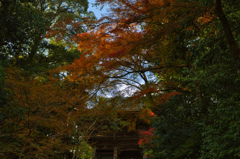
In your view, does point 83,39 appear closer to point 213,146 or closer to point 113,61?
point 113,61

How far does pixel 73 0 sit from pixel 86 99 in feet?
20.5

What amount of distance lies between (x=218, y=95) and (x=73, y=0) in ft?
35.6

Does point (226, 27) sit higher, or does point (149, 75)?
point (149, 75)

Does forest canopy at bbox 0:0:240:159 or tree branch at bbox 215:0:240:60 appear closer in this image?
tree branch at bbox 215:0:240:60

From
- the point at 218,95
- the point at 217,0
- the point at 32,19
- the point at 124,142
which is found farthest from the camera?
the point at 124,142

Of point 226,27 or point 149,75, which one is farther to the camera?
point 149,75

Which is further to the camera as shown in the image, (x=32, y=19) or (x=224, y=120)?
(x=32, y=19)

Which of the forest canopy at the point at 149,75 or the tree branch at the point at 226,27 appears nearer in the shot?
the tree branch at the point at 226,27

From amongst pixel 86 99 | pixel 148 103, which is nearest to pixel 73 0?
pixel 86 99

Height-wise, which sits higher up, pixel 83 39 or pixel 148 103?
pixel 83 39

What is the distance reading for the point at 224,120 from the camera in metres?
5.91

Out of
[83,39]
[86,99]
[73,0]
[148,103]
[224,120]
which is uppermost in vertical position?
[73,0]

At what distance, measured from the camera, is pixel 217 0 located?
14.5ft

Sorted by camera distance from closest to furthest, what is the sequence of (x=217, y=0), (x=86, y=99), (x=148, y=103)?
(x=217, y=0), (x=148, y=103), (x=86, y=99)
